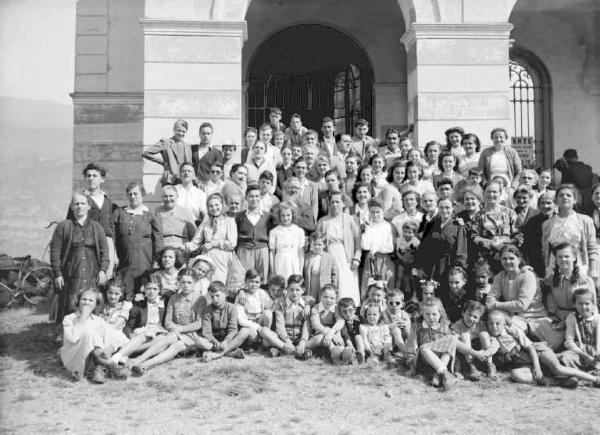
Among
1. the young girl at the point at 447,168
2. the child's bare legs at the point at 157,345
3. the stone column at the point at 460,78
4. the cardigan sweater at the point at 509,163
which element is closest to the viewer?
the child's bare legs at the point at 157,345

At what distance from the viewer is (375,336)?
7027mm

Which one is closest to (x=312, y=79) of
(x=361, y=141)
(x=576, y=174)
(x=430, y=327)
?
(x=361, y=141)

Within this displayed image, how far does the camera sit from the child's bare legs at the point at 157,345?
6.76 meters

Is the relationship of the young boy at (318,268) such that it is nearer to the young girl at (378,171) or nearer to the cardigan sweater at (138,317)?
the young girl at (378,171)

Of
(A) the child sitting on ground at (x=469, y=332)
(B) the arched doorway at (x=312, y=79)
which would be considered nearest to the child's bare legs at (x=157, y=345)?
(A) the child sitting on ground at (x=469, y=332)

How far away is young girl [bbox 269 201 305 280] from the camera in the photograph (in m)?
7.60

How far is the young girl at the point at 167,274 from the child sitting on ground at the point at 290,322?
997 mm

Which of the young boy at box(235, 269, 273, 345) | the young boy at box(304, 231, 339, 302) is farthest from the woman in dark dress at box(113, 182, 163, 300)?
the young boy at box(304, 231, 339, 302)

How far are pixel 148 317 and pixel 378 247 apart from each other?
2347 mm

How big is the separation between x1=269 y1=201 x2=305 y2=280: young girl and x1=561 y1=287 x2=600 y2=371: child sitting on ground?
2.59 meters

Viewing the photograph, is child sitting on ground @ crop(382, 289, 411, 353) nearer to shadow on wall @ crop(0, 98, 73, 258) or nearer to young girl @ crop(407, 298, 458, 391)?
young girl @ crop(407, 298, 458, 391)

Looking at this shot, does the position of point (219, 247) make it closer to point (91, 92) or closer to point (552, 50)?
point (91, 92)

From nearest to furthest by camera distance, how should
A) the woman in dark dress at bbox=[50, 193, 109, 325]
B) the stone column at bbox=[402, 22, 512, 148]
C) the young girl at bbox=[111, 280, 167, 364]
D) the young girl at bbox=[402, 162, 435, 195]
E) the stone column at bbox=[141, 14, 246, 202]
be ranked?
the young girl at bbox=[111, 280, 167, 364] < the woman in dark dress at bbox=[50, 193, 109, 325] < the young girl at bbox=[402, 162, 435, 195] < the stone column at bbox=[141, 14, 246, 202] < the stone column at bbox=[402, 22, 512, 148]

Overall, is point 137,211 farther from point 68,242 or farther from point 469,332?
point 469,332
